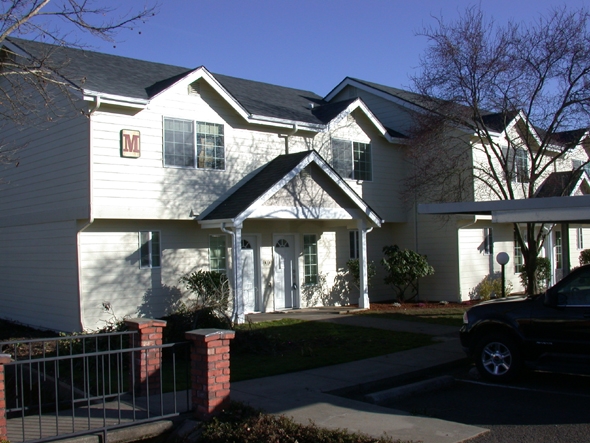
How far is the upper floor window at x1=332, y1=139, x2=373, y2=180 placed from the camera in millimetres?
19438

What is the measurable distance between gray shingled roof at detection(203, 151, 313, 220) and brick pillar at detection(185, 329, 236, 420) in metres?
8.23

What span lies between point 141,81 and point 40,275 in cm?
571

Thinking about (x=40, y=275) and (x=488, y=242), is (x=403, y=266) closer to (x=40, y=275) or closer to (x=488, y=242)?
(x=488, y=242)

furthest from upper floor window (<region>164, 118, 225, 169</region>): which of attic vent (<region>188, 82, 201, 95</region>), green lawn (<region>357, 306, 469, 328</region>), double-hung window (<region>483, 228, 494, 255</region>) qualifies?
double-hung window (<region>483, 228, 494, 255</region>)

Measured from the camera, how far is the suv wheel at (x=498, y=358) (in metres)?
9.00

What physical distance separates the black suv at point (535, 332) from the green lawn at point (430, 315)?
19.5ft

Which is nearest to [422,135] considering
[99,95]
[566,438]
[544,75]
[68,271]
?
[544,75]

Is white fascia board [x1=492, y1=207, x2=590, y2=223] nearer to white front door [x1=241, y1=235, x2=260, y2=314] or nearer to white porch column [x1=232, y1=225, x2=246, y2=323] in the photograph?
white porch column [x1=232, y1=225, x2=246, y2=323]

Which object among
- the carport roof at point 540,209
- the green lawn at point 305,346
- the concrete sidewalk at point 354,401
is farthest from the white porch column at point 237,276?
the carport roof at point 540,209

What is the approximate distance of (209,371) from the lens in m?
6.91

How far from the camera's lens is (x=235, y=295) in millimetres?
15336

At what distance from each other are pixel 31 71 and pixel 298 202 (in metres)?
8.17

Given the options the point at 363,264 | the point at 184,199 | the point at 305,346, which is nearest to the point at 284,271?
the point at 363,264

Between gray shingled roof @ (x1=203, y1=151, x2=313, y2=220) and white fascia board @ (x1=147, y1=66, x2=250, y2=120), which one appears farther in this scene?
white fascia board @ (x1=147, y1=66, x2=250, y2=120)
